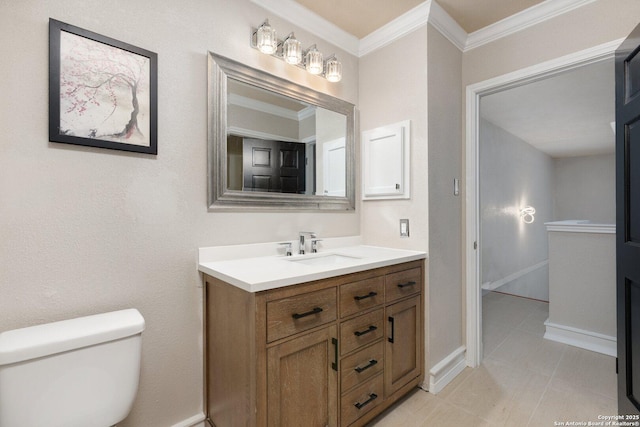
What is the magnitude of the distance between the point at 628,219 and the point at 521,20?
1392mm

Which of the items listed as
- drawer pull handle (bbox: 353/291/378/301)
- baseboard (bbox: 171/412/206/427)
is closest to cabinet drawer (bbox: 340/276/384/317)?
drawer pull handle (bbox: 353/291/378/301)

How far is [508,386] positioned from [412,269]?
103cm

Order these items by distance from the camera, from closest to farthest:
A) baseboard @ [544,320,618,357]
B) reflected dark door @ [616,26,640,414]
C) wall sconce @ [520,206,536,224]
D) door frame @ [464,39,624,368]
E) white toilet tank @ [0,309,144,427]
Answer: white toilet tank @ [0,309,144,427], reflected dark door @ [616,26,640,414], door frame @ [464,39,624,368], baseboard @ [544,320,618,357], wall sconce @ [520,206,536,224]

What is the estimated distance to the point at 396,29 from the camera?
6.70 ft

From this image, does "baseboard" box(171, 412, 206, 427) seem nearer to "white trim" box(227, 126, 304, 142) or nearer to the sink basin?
the sink basin

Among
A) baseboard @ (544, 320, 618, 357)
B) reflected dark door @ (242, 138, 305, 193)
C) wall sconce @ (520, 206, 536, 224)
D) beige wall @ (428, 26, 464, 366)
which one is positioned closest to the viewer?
reflected dark door @ (242, 138, 305, 193)

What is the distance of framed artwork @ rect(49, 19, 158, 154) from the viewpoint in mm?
1154

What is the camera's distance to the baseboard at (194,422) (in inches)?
57.4

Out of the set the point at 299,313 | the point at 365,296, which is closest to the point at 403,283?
the point at 365,296

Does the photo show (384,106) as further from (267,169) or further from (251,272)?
(251,272)

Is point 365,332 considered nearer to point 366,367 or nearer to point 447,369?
point 366,367

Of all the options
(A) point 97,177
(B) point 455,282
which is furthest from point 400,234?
(A) point 97,177

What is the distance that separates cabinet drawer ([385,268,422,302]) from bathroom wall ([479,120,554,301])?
2.69 metres

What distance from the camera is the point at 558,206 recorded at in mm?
7242
